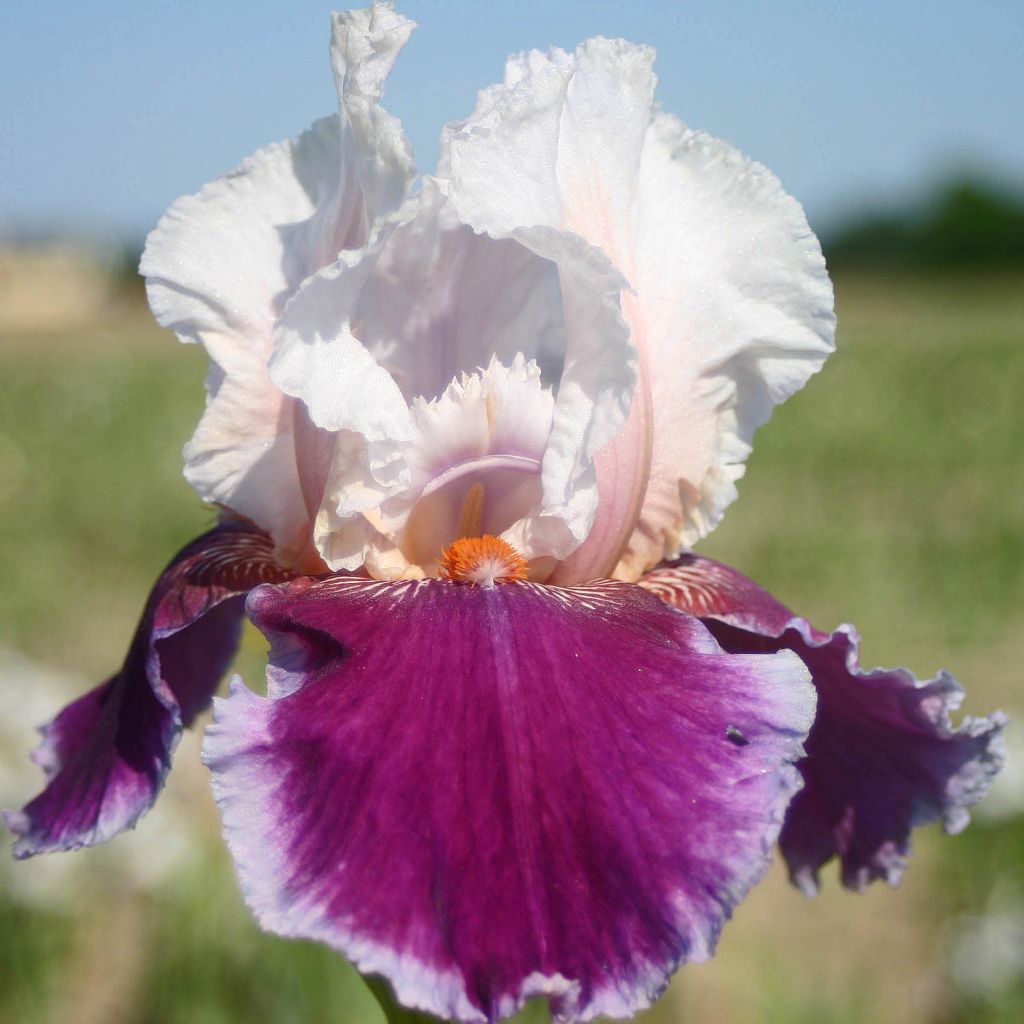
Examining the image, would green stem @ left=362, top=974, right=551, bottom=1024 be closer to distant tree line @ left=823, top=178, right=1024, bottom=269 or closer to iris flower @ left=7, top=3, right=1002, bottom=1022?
iris flower @ left=7, top=3, right=1002, bottom=1022

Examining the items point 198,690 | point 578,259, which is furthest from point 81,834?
point 578,259

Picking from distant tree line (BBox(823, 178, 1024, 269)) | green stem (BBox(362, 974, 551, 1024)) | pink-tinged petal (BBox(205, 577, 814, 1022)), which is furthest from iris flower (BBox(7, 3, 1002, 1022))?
distant tree line (BBox(823, 178, 1024, 269))

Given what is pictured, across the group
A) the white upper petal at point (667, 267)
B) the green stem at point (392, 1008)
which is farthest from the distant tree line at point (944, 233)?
the green stem at point (392, 1008)

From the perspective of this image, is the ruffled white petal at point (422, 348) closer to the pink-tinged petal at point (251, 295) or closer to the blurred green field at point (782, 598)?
the pink-tinged petal at point (251, 295)

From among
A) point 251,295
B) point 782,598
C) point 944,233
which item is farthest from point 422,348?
point 944,233

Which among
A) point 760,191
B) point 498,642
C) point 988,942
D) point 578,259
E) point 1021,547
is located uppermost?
point 760,191

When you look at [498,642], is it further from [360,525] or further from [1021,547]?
[1021,547]

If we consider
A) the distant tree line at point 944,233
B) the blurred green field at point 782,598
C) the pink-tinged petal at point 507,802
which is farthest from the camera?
the distant tree line at point 944,233
